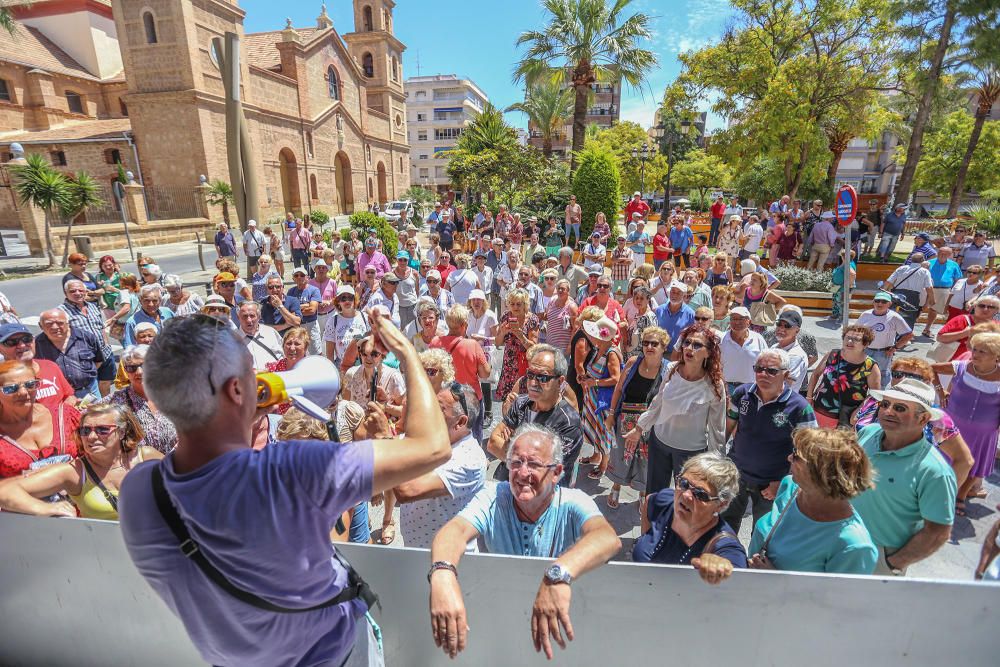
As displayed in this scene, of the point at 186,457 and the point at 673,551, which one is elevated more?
the point at 186,457

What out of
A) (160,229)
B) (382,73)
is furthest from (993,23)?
(382,73)

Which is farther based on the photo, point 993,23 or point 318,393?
point 993,23

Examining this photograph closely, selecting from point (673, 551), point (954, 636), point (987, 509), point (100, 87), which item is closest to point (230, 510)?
point (673, 551)

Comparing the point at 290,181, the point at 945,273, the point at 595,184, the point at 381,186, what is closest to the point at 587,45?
the point at 595,184

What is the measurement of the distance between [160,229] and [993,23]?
32875 millimetres

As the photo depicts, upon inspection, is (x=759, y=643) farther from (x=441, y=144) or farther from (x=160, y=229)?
(x=441, y=144)

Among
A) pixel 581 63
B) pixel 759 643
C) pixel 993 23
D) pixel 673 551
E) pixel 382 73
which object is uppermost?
pixel 382 73

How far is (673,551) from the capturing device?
88.0 inches

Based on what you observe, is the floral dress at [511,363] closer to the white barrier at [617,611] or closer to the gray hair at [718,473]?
the gray hair at [718,473]

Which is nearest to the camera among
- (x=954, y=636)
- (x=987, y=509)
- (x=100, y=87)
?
(x=954, y=636)

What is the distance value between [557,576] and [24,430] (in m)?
3.35

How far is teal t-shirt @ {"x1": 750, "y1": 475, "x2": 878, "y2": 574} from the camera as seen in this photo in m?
2.06

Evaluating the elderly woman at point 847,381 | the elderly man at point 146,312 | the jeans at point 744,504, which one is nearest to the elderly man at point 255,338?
the elderly man at point 146,312

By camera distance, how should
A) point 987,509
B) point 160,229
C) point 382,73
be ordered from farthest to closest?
1. point 382,73
2. point 160,229
3. point 987,509
